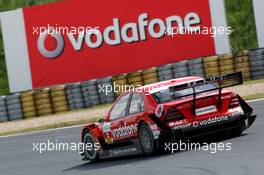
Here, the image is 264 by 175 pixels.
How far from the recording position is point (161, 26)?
28.3m

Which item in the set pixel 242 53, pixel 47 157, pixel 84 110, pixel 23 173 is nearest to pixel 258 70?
pixel 242 53

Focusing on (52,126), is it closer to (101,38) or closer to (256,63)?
(101,38)

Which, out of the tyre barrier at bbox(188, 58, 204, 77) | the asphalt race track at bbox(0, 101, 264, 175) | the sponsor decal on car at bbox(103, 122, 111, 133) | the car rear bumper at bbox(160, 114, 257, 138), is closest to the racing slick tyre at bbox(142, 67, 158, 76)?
the tyre barrier at bbox(188, 58, 204, 77)

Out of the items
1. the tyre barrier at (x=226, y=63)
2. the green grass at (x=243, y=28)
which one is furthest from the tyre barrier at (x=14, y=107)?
the green grass at (x=243, y=28)

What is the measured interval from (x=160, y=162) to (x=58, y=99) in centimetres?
1557

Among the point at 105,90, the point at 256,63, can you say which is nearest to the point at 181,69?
the point at 256,63

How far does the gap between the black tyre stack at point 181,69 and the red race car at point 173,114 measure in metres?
12.8

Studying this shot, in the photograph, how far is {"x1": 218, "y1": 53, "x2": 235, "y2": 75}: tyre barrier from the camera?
84.7 feet

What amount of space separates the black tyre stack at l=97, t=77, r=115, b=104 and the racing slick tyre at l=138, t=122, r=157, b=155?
1404 cm

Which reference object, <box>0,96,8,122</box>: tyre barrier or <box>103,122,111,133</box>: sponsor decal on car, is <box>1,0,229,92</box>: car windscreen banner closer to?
<box>0,96,8,122</box>: tyre barrier

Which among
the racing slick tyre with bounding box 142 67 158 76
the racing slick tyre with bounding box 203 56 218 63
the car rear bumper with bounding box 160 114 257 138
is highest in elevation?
the racing slick tyre with bounding box 203 56 218 63

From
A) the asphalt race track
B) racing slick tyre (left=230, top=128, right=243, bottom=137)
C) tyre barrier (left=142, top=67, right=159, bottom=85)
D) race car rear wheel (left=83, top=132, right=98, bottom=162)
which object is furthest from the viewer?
tyre barrier (left=142, top=67, right=159, bottom=85)

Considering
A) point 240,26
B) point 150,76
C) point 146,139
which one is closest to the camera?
point 146,139

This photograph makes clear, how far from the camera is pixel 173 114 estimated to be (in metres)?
12.0
